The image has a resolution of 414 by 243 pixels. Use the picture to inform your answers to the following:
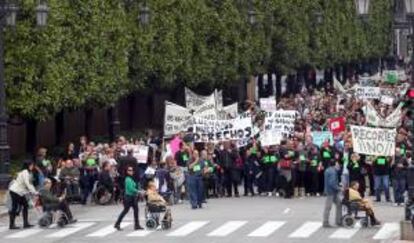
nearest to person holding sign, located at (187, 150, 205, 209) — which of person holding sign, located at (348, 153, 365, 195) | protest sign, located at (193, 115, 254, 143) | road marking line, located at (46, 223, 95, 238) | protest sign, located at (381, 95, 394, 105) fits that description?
road marking line, located at (46, 223, 95, 238)

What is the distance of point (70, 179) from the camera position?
124ft

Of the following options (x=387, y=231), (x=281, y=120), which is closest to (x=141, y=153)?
(x=281, y=120)

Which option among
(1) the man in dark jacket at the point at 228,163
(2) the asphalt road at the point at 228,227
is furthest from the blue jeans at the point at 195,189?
(1) the man in dark jacket at the point at 228,163

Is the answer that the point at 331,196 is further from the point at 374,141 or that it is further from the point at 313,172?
the point at 313,172

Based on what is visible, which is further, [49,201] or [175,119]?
[175,119]

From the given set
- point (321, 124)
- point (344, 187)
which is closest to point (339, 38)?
point (321, 124)

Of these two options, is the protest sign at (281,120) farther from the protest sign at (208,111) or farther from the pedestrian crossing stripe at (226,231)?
the pedestrian crossing stripe at (226,231)

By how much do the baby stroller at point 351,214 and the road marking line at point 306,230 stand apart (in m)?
0.70

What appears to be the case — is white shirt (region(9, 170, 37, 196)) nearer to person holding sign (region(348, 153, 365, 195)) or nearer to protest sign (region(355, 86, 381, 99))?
person holding sign (region(348, 153, 365, 195))

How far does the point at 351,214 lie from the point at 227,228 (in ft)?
9.53

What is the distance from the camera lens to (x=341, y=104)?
61375 mm

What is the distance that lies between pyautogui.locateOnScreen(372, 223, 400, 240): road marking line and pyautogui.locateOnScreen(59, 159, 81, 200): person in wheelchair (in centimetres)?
977

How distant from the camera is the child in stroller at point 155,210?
3117 cm

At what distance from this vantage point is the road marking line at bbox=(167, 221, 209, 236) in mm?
30875
